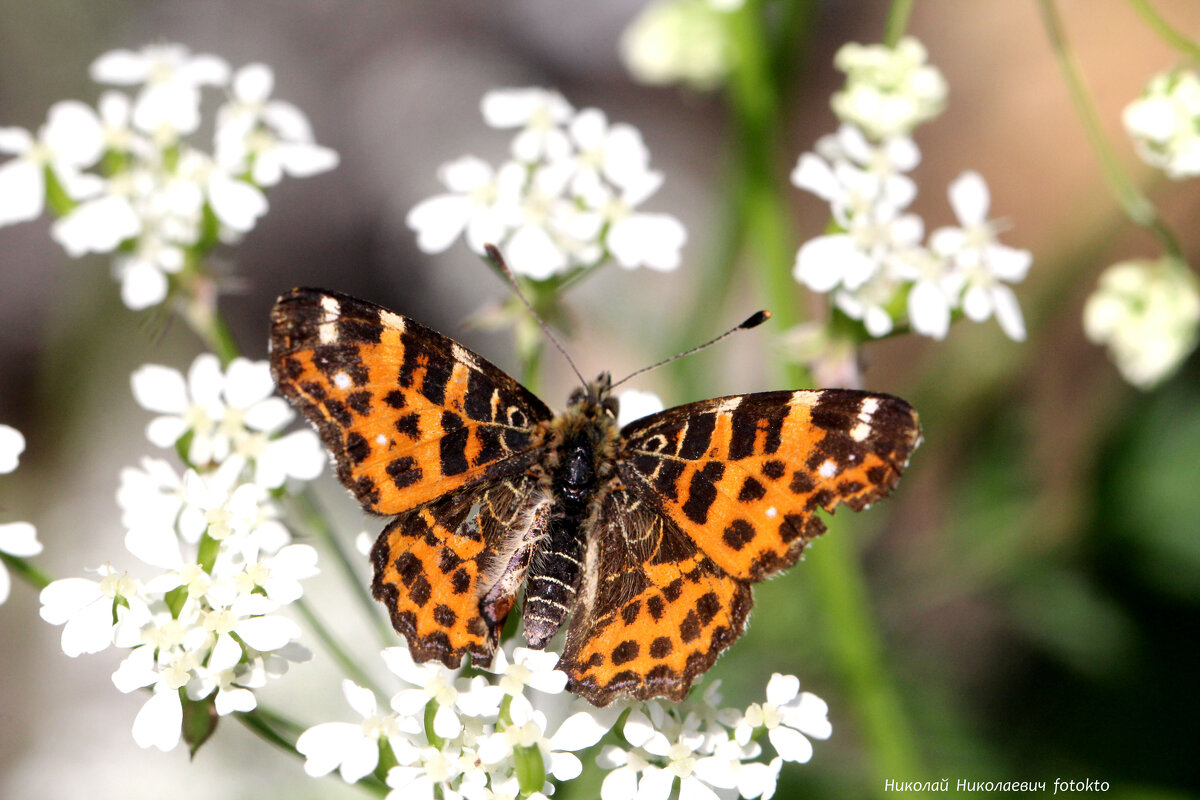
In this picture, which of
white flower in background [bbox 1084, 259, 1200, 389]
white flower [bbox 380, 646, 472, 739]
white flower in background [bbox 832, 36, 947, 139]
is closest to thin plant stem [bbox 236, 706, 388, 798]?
white flower [bbox 380, 646, 472, 739]

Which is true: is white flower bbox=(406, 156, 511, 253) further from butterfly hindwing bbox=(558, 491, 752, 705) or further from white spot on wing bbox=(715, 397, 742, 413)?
butterfly hindwing bbox=(558, 491, 752, 705)

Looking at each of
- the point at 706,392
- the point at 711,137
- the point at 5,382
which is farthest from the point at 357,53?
the point at 706,392

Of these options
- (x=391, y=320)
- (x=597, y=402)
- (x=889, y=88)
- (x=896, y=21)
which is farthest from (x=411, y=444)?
(x=896, y=21)

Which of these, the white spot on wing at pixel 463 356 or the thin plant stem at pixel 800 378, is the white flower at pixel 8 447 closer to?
the white spot on wing at pixel 463 356

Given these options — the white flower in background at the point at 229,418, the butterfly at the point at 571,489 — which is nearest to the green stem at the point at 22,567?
the white flower in background at the point at 229,418

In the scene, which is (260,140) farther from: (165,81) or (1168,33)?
(1168,33)

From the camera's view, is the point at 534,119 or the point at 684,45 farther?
the point at 684,45

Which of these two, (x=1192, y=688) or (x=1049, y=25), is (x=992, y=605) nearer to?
→ (x=1192, y=688)
